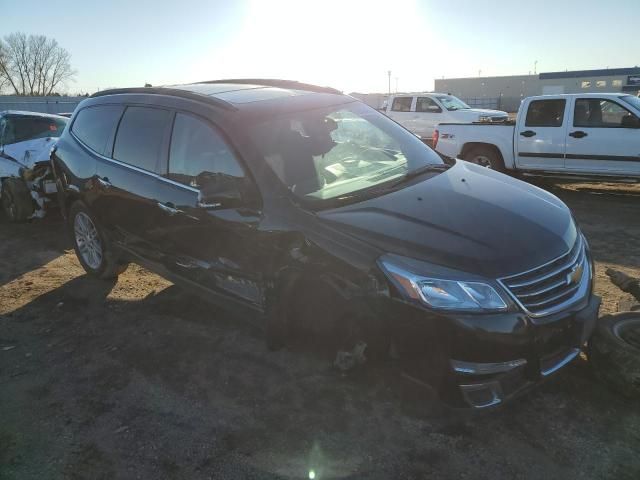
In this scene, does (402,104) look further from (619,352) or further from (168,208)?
(619,352)

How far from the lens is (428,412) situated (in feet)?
9.50

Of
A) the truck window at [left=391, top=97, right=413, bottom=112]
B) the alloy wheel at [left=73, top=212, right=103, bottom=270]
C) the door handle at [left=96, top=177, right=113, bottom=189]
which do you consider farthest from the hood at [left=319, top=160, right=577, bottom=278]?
the truck window at [left=391, top=97, right=413, bottom=112]

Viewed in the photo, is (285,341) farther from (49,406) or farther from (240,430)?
(49,406)

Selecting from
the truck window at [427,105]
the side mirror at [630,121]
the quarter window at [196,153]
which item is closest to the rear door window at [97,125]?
the quarter window at [196,153]

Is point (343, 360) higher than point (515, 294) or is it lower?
lower

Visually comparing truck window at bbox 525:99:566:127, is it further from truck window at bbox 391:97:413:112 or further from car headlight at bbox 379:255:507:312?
truck window at bbox 391:97:413:112

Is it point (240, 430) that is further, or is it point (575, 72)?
point (575, 72)

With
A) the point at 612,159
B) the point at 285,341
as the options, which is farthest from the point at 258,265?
the point at 612,159

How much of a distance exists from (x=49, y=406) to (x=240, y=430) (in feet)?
4.31

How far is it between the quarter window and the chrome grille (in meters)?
1.78

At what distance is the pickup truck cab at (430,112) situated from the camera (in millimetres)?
15719

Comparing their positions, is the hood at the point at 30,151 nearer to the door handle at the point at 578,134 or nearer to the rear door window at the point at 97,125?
the rear door window at the point at 97,125

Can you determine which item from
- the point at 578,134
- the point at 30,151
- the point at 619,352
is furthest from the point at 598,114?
the point at 30,151

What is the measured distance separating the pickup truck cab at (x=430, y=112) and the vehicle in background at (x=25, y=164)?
34.2ft
